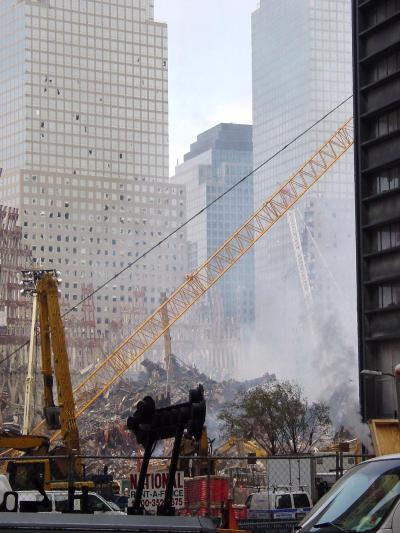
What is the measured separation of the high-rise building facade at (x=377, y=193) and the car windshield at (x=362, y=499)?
162 ft

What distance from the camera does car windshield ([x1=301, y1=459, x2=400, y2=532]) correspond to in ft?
32.3

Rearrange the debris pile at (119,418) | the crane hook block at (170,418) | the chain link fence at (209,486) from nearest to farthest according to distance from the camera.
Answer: the crane hook block at (170,418)
the chain link fence at (209,486)
the debris pile at (119,418)

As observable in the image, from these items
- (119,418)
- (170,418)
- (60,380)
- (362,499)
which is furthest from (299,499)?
(119,418)

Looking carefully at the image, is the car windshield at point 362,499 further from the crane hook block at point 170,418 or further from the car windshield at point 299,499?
the car windshield at point 299,499

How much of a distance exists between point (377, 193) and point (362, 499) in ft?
176

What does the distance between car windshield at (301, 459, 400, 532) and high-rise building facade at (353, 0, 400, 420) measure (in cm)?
4930

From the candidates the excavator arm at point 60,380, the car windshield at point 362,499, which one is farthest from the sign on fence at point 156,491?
the excavator arm at point 60,380

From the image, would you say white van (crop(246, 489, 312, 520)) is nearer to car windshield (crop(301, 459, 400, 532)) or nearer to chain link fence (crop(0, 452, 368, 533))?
chain link fence (crop(0, 452, 368, 533))

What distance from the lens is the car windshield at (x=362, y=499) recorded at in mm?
9844

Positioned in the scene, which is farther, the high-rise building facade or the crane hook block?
the high-rise building facade

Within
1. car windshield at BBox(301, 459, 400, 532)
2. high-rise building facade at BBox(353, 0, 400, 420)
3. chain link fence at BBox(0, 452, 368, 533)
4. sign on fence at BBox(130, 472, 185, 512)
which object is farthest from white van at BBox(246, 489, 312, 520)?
car windshield at BBox(301, 459, 400, 532)

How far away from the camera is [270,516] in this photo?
125 feet

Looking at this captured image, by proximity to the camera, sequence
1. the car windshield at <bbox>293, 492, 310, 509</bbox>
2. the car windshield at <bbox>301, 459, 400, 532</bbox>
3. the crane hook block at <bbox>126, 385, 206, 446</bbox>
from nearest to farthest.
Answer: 1. the car windshield at <bbox>301, 459, 400, 532</bbox>
2. the crane hook block at <bbox>126, 385, 206, 446</bbox>
3. the car windshield at <bbox>293, 492, 310, 509</bbox>

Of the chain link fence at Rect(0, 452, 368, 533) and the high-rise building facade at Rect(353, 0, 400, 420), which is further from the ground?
the high-rise building facade at Rect(353, 0, 400, 420)
